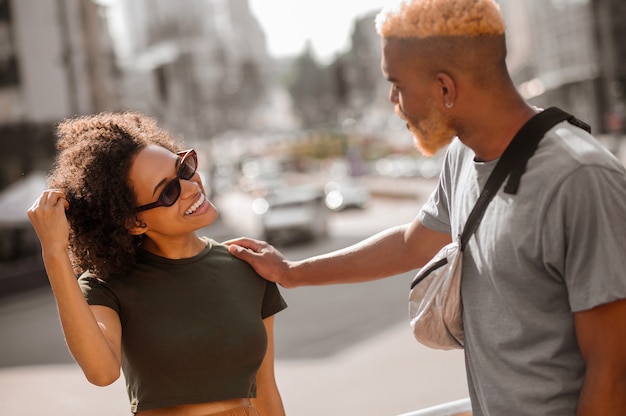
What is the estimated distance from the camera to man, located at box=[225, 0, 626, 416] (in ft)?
5.29

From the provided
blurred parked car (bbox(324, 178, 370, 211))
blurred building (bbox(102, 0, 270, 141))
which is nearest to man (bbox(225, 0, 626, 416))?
blurred parked car (bbox(324, 178, 370, 211))

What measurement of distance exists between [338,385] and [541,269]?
280 inches

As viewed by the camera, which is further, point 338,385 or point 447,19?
point 338,385

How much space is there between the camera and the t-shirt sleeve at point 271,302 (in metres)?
2.31

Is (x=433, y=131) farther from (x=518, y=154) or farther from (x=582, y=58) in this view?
(x=582, y=58)

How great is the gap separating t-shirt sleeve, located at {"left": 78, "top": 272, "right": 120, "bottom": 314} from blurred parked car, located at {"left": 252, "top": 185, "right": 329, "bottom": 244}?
851 inches

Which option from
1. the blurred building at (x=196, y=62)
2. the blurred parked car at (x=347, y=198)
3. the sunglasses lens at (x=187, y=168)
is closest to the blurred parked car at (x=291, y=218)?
the blurred parked car at (x=347, y=198)

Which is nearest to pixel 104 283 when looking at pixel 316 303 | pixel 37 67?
pixel 316 303

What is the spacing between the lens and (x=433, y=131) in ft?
6.27

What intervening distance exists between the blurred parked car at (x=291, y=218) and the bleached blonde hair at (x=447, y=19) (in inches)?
860

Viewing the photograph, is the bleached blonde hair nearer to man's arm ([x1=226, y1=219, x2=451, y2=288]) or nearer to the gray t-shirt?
the gray t-shirt

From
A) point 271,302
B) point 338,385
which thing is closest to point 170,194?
point 271,302

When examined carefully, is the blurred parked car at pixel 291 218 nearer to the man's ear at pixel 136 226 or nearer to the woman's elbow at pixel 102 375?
the man's ear at pixel 136 226

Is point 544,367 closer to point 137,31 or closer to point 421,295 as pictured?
point 421,295
